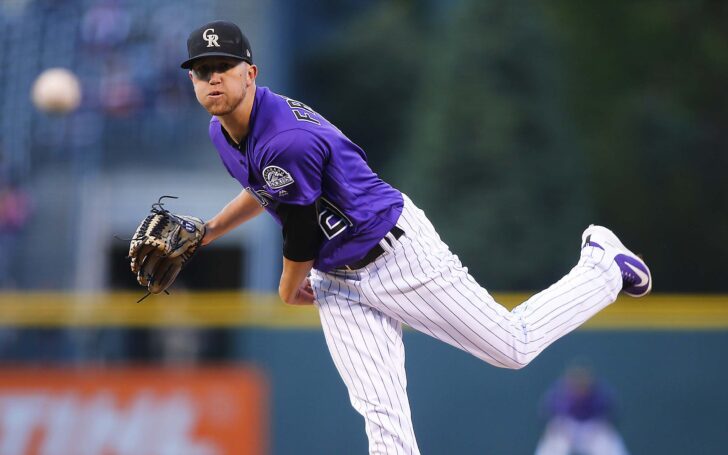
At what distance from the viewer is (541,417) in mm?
8508

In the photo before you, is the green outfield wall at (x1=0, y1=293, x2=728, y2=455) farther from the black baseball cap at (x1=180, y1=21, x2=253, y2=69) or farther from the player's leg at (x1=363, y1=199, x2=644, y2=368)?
the black baseball cap at (x1=180, y1=21, x2=253, y2=69)

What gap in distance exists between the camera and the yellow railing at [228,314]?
8.30m

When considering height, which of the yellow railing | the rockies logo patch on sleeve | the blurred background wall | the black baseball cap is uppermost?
the blurred background wall

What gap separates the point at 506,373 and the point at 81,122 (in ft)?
24.4

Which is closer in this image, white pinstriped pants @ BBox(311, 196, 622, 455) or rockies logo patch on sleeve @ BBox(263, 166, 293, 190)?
rockies logo patch on sleeve @ BBox(263, 166, 293, 190)

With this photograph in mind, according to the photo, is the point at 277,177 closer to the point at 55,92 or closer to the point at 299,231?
the point at 299,231

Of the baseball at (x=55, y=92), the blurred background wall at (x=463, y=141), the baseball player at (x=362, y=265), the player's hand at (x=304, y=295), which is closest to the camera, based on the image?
the baseball player at (x=362, y=265)

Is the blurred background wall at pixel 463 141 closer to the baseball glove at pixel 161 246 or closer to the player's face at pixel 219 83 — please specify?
the baseball glove at pixel 161 246

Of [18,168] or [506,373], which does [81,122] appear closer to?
[18,168]

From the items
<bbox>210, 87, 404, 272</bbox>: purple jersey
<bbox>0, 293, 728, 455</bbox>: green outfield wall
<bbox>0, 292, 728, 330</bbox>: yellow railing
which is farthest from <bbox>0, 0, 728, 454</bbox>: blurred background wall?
<bbox>210, 87, 404, 272</bbox>: purple jersey

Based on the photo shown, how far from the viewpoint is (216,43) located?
357cm

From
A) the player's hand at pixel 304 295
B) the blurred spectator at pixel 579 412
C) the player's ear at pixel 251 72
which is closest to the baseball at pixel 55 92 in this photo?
the player's hand at pixel 304 295

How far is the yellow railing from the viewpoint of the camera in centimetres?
830

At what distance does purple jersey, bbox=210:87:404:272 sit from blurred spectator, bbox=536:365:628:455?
4.96m
